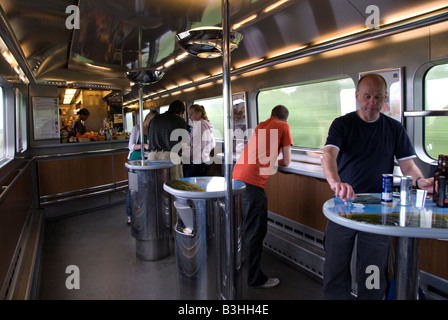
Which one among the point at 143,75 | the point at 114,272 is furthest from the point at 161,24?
the point at 114,272

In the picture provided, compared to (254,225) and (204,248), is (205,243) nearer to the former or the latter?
Answer: (204,248)

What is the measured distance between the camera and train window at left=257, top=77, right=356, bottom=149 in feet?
12.2

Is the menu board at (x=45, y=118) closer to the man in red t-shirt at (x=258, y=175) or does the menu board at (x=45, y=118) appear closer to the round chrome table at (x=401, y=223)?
the man in red t-shirt at (x=258, y=175)

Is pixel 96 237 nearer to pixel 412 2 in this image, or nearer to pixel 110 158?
pixel 110 158

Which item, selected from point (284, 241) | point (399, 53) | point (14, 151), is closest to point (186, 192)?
point (284, 241)

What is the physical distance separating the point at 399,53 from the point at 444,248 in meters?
1.68

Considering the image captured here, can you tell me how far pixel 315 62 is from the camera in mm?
3785

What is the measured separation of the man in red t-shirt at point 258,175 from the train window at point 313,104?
3.39ft

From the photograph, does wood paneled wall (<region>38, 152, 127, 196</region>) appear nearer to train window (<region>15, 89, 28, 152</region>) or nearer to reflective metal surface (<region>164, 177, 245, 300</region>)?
train window (<region>15, 89, 28, 152</region>)

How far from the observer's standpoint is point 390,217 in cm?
164

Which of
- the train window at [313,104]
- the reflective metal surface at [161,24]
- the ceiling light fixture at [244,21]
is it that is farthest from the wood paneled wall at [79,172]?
the ceiling light fixture at [244,21]

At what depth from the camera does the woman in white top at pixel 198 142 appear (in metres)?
4.76

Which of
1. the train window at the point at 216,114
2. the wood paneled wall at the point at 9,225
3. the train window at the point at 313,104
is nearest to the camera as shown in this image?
the wood paneled wall at the point at 9,225

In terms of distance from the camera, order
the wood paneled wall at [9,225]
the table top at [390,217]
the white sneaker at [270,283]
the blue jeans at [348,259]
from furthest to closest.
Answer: the white sneaker at [270,283] < the wood paneled wall at [9,225] < the blue jeans at [348,259] < the table top at [390,217]
